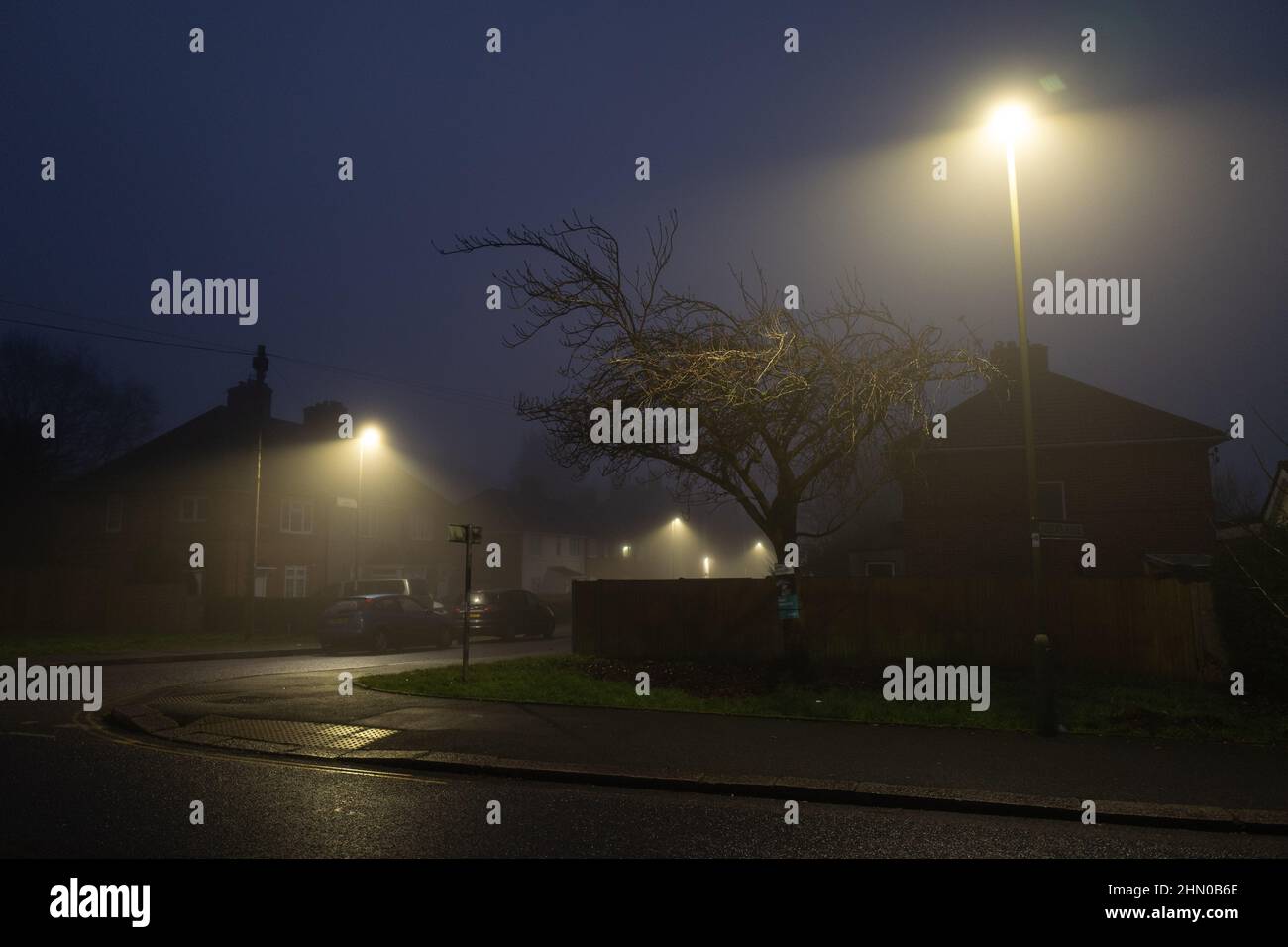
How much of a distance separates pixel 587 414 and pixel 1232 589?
1035 cm

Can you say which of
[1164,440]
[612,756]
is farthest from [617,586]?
[1164,440]

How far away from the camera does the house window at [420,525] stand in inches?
2136

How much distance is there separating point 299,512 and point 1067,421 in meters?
33.6

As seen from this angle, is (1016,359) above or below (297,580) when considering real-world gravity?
above

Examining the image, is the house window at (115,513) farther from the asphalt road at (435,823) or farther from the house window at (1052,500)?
the house window at (1052,500)

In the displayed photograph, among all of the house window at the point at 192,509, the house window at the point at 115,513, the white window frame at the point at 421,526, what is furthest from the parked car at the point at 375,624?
the white window frame at the point at 421,526

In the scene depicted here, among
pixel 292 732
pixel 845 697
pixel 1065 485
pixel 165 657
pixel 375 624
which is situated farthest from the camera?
pixel 1065 485

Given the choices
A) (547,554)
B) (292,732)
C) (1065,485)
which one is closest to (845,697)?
(292,732)

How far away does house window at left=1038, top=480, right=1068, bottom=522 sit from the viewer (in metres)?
28.9

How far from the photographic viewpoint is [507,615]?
97.5 ft

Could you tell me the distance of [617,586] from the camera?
19.0 m

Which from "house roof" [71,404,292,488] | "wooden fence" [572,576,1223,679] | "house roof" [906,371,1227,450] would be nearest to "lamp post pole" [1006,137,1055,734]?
"wooden fence" [572,576,1223,679]

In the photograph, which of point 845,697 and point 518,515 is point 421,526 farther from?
point 845,697
